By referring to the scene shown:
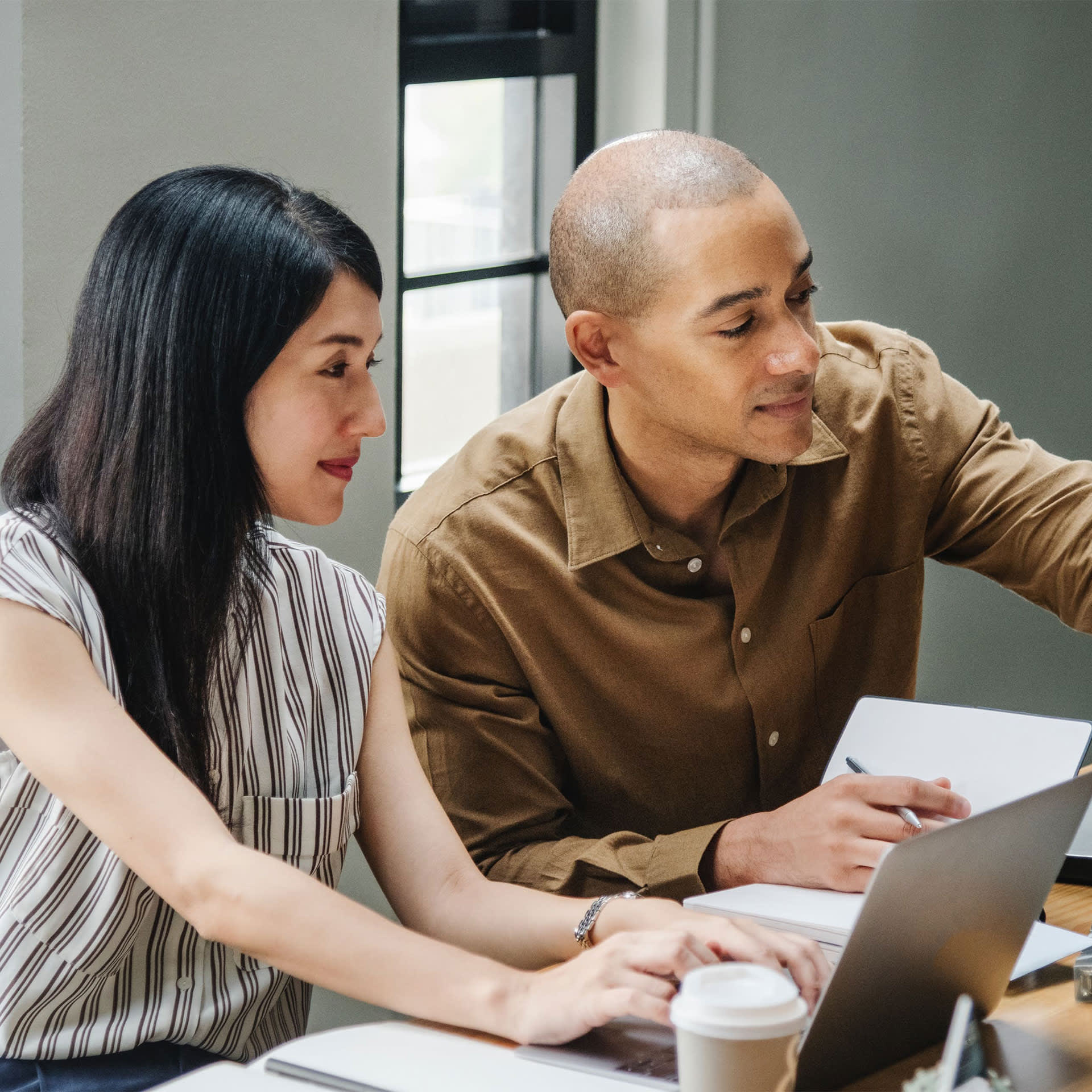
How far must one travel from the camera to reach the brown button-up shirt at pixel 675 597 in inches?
60.6

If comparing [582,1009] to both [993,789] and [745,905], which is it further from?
[993,789]

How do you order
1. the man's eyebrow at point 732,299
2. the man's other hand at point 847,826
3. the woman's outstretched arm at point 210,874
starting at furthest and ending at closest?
the man's eyebrow at point 732,299
the man's other hand at point 847,826
the woman's outstretched arm at point 210,874

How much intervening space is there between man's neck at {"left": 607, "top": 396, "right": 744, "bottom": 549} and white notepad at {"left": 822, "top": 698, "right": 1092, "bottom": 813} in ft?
1.13

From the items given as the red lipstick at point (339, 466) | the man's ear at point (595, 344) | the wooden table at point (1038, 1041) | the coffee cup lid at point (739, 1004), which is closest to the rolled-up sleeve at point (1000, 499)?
the man's ear at point (595, 344)

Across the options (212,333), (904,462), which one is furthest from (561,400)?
(212,333)

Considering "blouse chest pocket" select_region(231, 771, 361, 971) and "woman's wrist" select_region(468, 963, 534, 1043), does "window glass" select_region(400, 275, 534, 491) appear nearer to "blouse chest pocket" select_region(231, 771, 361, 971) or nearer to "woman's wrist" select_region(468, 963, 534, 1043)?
"blouse chest pocket" select_region(231, 771, 361, 971)

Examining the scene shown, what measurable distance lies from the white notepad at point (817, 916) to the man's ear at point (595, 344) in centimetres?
61

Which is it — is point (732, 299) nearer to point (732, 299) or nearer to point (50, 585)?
point (732, 299)

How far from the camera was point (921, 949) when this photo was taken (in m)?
0.90

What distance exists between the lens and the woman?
3.43 feet

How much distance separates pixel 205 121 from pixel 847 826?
1.16 meters

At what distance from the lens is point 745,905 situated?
1156mm

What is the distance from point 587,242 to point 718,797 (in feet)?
2.06

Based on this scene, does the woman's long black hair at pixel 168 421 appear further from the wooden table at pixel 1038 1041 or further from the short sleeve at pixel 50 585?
the wooden table at pixel 1038 1041
